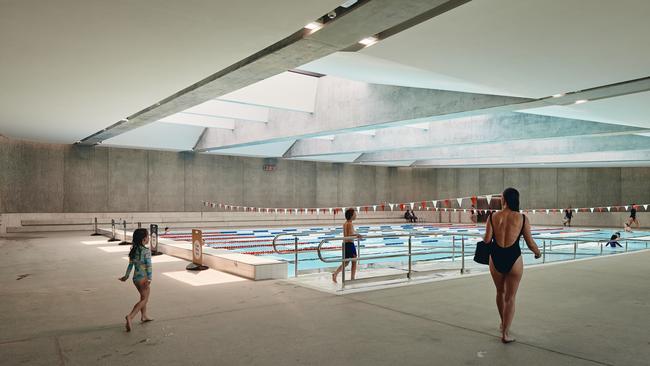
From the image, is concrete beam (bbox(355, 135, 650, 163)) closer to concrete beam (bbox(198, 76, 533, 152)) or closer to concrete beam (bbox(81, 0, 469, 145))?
concrete beam (bbox(198, 76, 533, 152))

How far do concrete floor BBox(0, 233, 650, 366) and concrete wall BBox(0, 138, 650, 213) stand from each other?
541 inches

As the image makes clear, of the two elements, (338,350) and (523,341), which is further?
(523,341)

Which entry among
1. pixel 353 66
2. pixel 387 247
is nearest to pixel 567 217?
pixel 387 247

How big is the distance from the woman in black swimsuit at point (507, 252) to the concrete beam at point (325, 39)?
2.19 meters

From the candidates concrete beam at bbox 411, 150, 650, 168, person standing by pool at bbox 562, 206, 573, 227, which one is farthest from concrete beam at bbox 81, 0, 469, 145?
person standing by pool at bbox 562, 206, 573, 227

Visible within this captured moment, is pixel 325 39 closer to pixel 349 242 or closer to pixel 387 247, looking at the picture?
pixel 349 242

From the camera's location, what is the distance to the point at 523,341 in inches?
168

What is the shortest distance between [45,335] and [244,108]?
11594 mm

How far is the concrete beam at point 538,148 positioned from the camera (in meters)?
16.4

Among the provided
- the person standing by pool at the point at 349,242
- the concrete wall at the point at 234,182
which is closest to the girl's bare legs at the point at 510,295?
the person standing by pool at the point at 349,242

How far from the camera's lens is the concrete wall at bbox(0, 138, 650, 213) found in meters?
19.8

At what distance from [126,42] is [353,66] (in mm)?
3732

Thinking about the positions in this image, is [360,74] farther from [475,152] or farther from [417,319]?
[475,152]

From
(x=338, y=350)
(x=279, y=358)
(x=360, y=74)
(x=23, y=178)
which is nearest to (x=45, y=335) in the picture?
(x=279, y=358)
